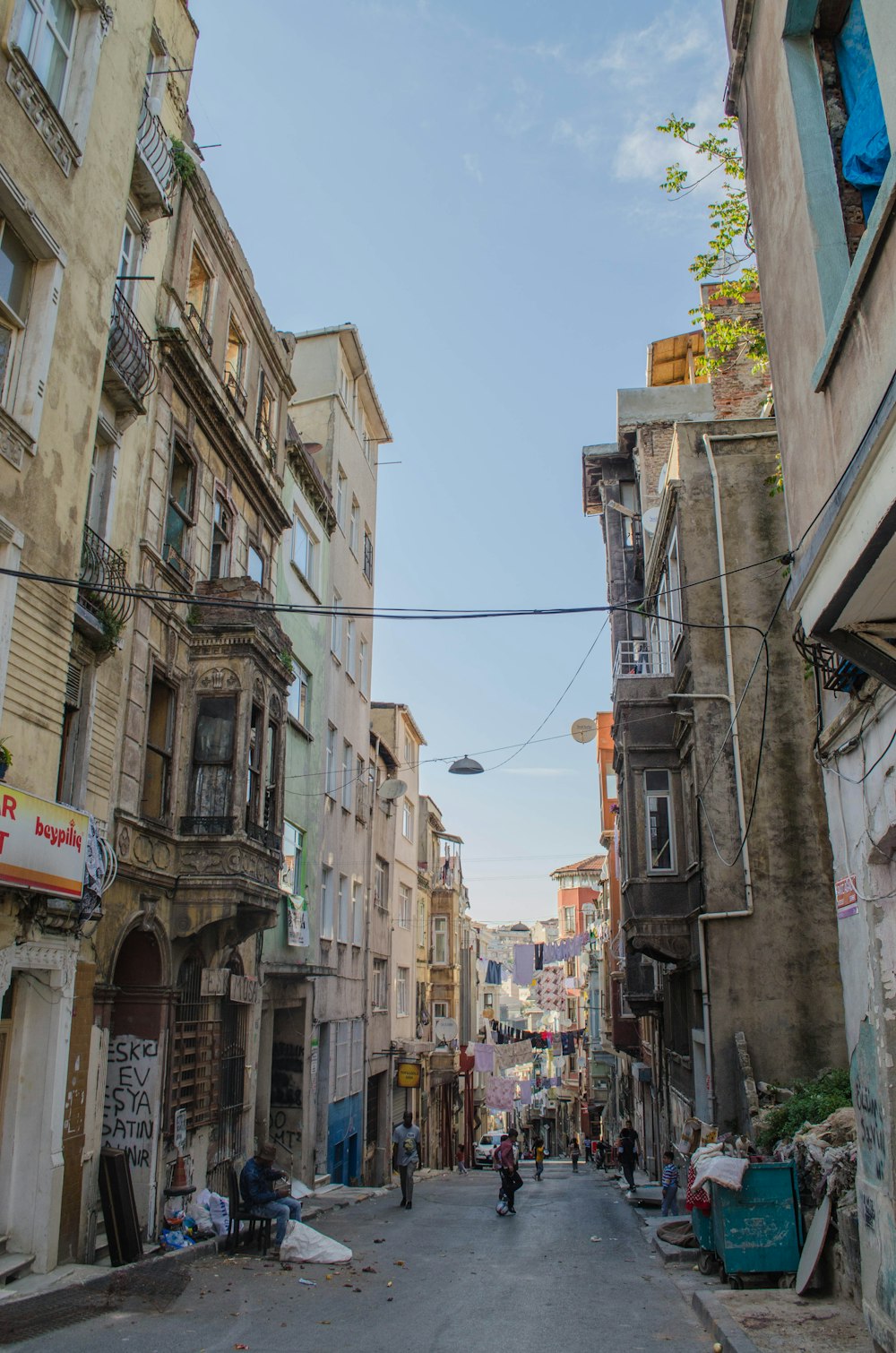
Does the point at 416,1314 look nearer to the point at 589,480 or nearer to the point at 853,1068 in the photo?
the point at 853,1068

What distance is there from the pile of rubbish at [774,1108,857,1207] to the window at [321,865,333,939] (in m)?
14.7

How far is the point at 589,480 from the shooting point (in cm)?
3375

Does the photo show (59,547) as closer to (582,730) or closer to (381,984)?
(582,730)

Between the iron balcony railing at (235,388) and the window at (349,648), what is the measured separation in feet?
33.1

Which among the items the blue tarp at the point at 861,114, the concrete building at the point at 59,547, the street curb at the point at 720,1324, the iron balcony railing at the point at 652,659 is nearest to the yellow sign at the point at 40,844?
the concrete building at the point at 59,547

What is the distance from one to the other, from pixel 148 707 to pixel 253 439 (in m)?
7.08

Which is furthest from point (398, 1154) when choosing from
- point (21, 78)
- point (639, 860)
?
point (21, 78)

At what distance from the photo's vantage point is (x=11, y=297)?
1040 cm

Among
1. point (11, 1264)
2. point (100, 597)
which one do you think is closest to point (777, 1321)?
point (11, 1264)

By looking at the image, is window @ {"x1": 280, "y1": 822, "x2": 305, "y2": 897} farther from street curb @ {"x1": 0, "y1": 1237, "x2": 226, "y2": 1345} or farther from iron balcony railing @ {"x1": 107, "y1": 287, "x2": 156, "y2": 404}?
iron balcony railing @ {"x1": 107, "y1": 287, "x2": 156, "y2": 404}

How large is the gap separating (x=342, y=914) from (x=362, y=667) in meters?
7.63

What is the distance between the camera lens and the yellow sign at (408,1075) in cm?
3159

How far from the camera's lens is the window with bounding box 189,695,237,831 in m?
15.1

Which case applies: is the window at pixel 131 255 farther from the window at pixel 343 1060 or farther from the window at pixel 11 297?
the window at pixel 343 1060
